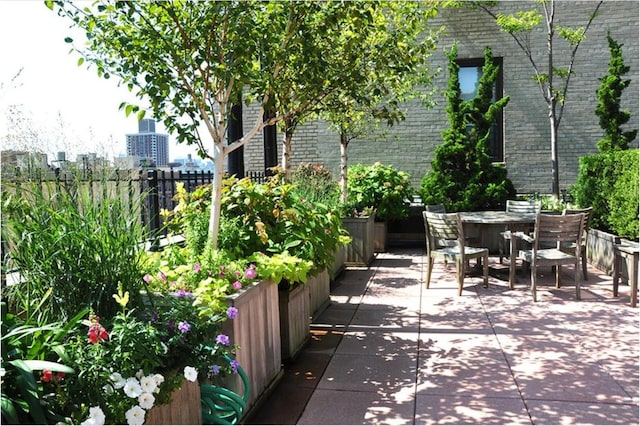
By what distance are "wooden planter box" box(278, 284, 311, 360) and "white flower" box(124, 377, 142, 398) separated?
6.85ft

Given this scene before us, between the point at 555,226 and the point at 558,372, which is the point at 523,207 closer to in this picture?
the point at 555,226

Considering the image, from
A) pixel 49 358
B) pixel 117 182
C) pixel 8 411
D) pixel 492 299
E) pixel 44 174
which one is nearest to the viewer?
pixel 8 411

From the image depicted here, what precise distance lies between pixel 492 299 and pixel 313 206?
2.32 meters

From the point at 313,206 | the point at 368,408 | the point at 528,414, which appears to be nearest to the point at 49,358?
the point at 368,408

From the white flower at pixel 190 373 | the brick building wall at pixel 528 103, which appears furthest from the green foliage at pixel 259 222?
the brick building wall at pixel 528 103

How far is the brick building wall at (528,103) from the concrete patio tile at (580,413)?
7765 millimetres

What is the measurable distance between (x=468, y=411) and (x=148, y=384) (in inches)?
74.5

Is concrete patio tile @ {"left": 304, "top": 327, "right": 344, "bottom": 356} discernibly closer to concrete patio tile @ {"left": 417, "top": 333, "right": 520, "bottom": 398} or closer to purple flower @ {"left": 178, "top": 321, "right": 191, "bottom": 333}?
concrete patio tile @ {"left": 417, "top": 333, "right": 520, "bottom": 398}

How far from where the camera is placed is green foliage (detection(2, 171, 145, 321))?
2.10 meters

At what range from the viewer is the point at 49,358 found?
1968mm

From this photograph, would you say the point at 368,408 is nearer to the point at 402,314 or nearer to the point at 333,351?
the point at 333,351

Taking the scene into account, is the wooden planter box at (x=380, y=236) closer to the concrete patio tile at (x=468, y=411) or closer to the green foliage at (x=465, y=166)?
the green foliage at (x=465, y=166)

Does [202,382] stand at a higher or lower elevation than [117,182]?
lower

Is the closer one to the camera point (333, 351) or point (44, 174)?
point (44, 174)
